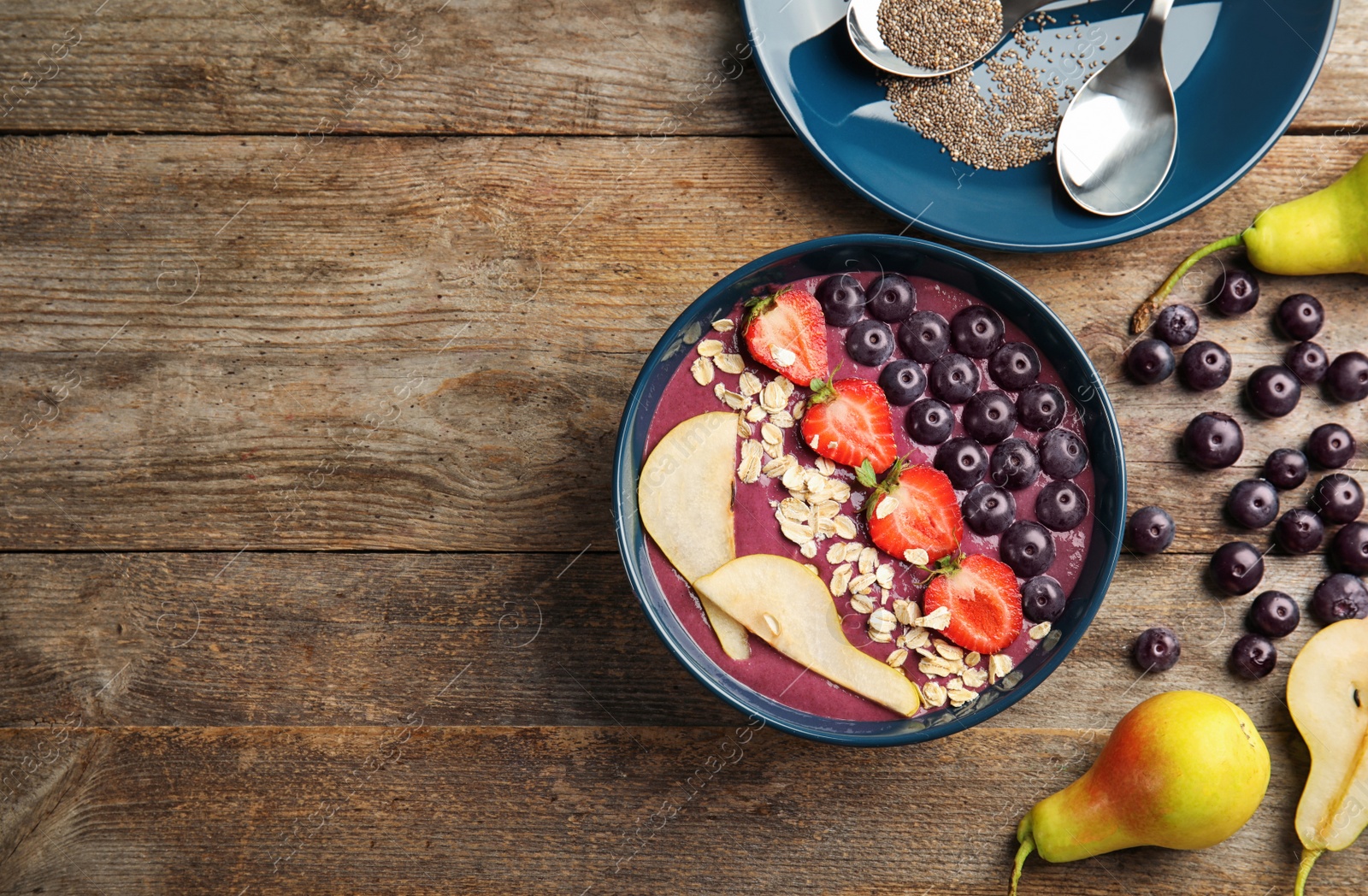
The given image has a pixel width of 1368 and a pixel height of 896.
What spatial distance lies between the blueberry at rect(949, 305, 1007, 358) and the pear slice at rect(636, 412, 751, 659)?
33cm

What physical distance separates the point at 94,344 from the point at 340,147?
0.47 m

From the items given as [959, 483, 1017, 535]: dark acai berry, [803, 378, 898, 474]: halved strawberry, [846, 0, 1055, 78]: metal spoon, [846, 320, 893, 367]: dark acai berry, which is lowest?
[959, 483, 1017, 535]: dark acai berry

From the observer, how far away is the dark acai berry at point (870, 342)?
1059 mm

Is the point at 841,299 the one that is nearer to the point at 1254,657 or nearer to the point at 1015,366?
the point at 1015,366

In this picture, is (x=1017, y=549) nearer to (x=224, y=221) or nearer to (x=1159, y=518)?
(x=1159, y=518)

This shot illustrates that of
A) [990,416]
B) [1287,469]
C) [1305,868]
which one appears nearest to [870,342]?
[990,416]

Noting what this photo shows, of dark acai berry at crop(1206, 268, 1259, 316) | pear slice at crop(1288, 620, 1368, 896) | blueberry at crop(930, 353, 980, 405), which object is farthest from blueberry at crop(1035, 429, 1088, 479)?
pear slice at crop(1288, 620, 1368, 896)

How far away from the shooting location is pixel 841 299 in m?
1.06

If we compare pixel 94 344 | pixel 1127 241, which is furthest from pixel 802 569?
pixel 94 344

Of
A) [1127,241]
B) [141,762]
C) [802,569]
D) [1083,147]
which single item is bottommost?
[141,762]

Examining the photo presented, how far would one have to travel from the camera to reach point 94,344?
123cm

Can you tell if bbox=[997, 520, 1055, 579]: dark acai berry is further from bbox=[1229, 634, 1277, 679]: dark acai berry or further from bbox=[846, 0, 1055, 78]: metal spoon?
bbox=[846, 0, 1055, 78]: metal spoon

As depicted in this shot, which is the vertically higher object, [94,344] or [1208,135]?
[1208,135]

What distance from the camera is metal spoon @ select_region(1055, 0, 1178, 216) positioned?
112 centimetres
